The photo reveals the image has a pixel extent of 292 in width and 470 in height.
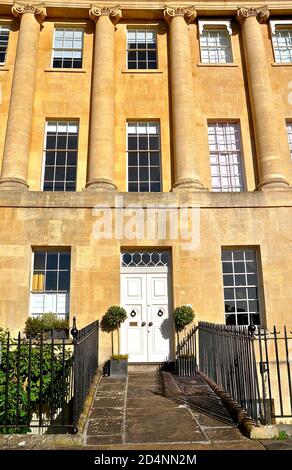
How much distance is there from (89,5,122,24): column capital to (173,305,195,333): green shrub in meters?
11.6

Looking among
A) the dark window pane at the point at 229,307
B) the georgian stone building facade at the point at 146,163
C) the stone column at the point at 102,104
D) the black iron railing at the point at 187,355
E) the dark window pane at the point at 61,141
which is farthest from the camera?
the dark window pane at the point at 61,141

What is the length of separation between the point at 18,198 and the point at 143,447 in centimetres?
910

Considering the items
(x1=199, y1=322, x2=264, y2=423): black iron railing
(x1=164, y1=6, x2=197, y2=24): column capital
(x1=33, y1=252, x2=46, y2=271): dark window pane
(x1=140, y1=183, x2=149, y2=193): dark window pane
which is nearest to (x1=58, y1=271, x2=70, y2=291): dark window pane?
(x1=33, y1=252, x2=46, y2=271): dark window pane

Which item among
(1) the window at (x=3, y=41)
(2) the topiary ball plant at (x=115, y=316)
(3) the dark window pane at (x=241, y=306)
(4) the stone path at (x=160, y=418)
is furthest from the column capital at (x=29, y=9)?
(4) the stone path at (x=160, y=418)

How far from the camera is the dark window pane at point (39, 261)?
1219 cm

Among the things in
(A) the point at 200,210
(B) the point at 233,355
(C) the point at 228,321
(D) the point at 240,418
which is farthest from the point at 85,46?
(D) the point at 240,418

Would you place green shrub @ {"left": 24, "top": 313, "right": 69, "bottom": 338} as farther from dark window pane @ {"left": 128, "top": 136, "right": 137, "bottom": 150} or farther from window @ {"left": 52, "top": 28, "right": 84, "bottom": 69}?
window @ {"left": 52, "top": 28, "right": 84, "bottom": 69}

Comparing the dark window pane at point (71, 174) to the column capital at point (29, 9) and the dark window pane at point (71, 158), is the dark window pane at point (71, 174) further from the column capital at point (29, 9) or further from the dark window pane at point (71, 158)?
the column capital at point (29, 9)

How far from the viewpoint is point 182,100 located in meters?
14.2

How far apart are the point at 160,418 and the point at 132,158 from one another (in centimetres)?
965

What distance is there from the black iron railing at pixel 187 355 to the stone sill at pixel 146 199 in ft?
12.9

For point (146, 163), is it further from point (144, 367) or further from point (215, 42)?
point (144, 367)

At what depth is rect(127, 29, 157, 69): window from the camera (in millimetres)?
15648

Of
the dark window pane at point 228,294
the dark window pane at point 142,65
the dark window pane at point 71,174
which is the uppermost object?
the dark window pane at point 142,65
